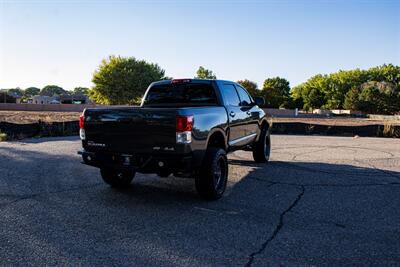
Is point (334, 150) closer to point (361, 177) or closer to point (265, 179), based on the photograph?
point (361, 177)

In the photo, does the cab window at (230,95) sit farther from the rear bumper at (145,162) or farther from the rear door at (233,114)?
the rear bumper at (145,162)

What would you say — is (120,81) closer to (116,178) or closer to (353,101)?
(353,101)

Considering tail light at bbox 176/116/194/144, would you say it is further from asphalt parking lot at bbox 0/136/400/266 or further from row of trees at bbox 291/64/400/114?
row of trees at bbox 291/64/400/114

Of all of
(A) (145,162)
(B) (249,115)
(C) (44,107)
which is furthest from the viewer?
(C) (44,107)

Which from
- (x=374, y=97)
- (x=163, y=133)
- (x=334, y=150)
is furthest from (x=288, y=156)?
(x=374, y=97)

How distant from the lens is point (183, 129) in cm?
517

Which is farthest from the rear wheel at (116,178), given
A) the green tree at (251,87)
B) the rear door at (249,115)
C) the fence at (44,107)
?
the green tree at (251,87)

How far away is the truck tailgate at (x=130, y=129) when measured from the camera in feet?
Answer: 17.1

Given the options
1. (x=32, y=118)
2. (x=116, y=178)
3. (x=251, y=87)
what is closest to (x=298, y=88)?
(x=251, y=87)

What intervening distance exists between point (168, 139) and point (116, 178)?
184 cm

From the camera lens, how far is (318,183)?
23.4ft

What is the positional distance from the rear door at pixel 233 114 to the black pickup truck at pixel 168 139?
33 mm

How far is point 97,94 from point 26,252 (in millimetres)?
68248

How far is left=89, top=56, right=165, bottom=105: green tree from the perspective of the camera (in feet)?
220
